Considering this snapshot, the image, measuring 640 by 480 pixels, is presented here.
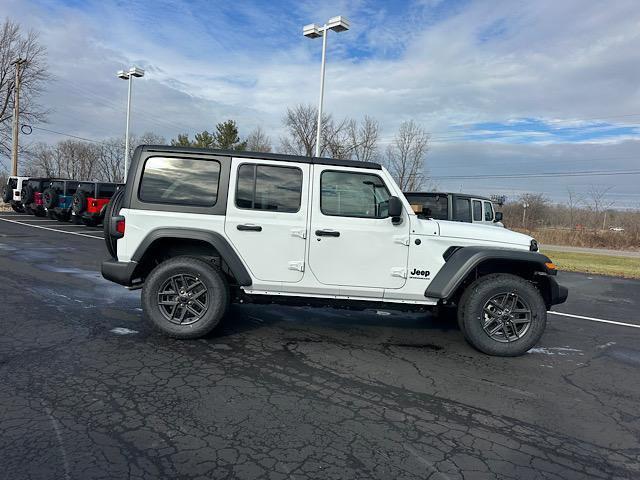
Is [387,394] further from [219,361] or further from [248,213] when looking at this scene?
[248,213]

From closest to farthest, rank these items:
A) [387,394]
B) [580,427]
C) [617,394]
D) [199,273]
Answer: [580,427] < [387,394] < [617,394] < [199,273]

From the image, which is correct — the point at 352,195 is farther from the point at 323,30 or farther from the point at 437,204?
the point at 323,30

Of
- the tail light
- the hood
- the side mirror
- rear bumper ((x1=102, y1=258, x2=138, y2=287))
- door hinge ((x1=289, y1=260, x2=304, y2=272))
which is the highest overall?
the side mirror

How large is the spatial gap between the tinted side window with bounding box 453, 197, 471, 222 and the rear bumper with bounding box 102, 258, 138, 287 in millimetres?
8221

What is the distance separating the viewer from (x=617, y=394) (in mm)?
4289

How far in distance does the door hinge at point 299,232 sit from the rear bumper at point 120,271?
1706 mm

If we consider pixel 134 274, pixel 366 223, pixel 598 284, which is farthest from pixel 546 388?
pixel 598 284

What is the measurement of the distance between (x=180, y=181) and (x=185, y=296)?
4.07ft

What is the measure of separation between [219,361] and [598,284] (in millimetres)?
10839

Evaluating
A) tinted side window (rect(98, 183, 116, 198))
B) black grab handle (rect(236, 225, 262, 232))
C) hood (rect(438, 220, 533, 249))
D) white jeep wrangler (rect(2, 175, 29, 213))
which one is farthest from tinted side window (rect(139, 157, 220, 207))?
white jeep wrangler (rect(2, 175, 29, 213))

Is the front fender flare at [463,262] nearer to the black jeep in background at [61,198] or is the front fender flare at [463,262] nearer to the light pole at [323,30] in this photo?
the light pole at [323,30]

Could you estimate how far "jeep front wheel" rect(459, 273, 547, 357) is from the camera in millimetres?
4996

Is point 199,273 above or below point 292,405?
above

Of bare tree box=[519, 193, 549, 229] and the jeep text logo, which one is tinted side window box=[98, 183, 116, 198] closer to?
the jeep text logo
